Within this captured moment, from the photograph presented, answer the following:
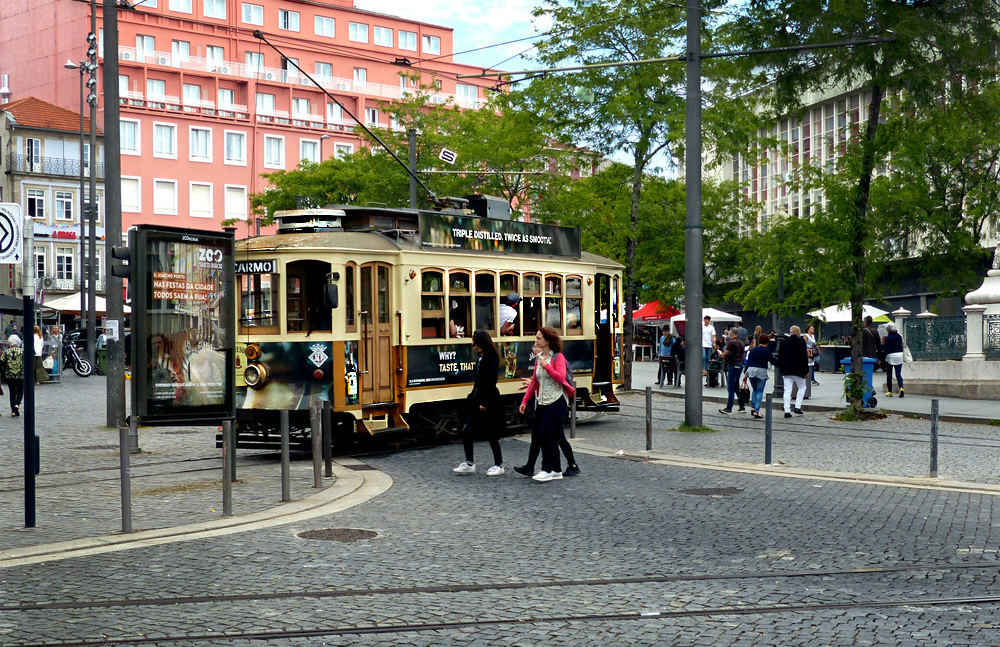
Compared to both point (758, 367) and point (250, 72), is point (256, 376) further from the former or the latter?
point (250, 72)

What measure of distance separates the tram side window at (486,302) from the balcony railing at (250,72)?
44.9m

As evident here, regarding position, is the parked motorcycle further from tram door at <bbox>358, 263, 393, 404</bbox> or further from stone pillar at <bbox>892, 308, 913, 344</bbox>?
tram door at <bbox>358, 263, 393, 404</bbox>

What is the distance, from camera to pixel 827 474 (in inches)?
541

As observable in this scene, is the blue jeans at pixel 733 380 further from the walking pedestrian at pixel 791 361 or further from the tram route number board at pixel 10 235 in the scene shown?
the tram route number board at pixel 10 235

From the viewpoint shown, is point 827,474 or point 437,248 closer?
point 827,474

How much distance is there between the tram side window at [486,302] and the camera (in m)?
17.8

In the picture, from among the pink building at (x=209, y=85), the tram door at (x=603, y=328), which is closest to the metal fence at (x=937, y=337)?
the tram door at (x=603, y=328)

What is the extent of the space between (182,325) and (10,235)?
2.50 meters

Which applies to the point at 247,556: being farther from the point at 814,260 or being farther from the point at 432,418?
the point at 814,260

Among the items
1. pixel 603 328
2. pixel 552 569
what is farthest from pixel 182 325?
pixel 603 328

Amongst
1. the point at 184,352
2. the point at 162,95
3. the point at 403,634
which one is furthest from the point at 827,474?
the point at 162,95

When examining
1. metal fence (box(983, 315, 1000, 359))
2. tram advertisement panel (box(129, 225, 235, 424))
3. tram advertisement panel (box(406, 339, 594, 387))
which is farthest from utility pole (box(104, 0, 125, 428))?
metal fence (box(983, 315, 1000, 359))

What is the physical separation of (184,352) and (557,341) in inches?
153

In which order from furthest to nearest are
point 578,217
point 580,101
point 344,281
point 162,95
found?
point 162,95
point 578,217
point 580,101
point 344,281
